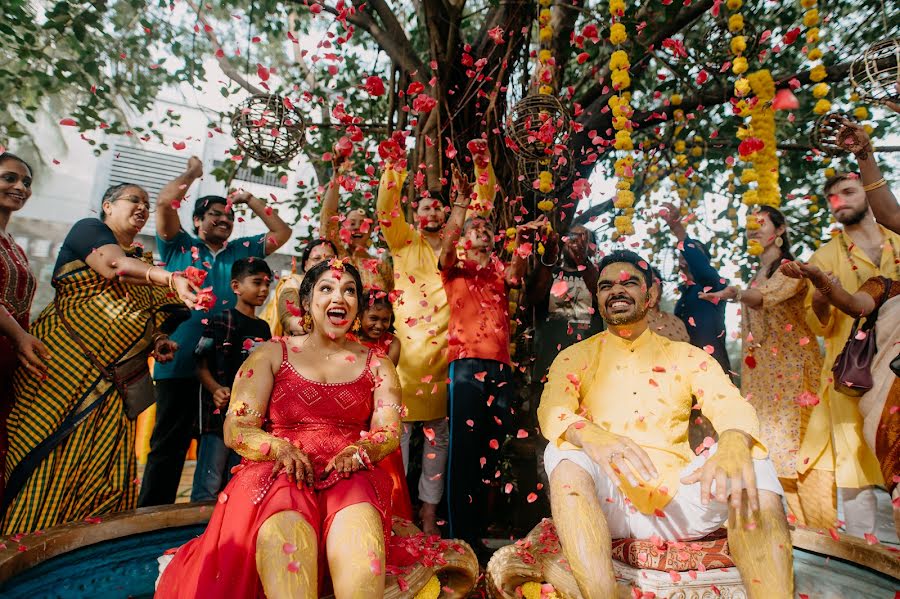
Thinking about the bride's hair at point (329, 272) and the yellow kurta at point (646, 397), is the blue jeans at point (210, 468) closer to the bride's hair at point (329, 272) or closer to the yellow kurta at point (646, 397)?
the bride's hair at point (329, 272)

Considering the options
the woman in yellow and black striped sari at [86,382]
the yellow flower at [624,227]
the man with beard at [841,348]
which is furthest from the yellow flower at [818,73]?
the woman in yellow and black striped sari at [86,382]

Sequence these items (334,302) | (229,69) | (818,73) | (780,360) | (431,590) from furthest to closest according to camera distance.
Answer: (229,69), (818,73), (780,360), (334,302), (431,590)

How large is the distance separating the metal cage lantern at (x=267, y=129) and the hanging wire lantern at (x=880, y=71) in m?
3.55

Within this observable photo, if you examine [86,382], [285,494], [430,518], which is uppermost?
[86,382]

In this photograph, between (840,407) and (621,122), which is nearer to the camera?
(840,407)

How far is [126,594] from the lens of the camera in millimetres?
2748

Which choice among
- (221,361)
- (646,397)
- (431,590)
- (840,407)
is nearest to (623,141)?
(840,407)

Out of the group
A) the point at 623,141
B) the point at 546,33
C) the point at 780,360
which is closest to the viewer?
the point at 780,360

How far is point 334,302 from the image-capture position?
2736mm

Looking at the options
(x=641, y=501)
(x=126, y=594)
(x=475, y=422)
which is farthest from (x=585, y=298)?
(x=126, y=594)

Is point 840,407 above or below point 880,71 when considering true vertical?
below

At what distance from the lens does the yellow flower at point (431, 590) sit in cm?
250

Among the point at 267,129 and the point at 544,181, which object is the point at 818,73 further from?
the point at 267,129

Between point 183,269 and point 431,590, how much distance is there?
2.75 meters
